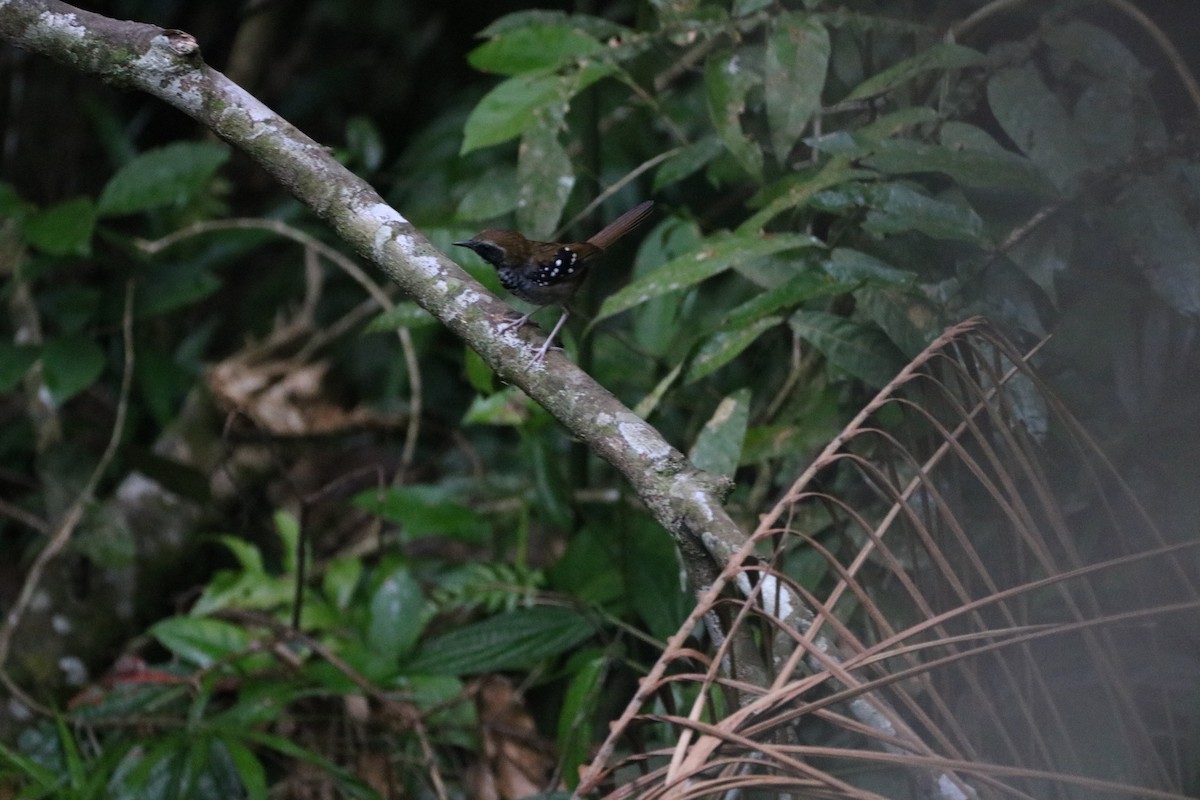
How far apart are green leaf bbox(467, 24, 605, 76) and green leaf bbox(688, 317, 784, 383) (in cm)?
79

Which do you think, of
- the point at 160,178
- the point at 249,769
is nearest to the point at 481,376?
the point at 249,769

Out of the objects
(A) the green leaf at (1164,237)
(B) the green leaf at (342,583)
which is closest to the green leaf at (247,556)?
(B) the green leaf at (342,583)

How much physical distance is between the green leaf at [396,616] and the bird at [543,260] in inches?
36.9

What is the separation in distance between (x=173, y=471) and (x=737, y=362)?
1859mm

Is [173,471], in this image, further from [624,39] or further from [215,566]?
[624,39]

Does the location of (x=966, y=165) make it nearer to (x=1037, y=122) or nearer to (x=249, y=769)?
(x=1037, y=122)

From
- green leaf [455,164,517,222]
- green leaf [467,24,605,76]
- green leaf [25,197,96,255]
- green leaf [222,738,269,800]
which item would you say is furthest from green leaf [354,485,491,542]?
green leaf [467,24,605,76]

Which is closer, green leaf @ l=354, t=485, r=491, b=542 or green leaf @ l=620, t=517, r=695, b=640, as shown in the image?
green leaf @ l=620, t=517, r=695, b=640

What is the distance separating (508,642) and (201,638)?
39.5 inches

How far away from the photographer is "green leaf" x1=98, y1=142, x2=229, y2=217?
3227 millimetres

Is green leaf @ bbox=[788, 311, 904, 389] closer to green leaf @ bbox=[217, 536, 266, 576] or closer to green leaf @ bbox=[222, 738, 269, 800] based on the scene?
green leaf @ bbox=[222, 738, 269, 800]

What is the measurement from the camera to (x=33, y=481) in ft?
12.7

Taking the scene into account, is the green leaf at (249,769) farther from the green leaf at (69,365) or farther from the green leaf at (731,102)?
the green leaf at (731,102)

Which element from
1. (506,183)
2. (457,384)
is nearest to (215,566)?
(457,384)
